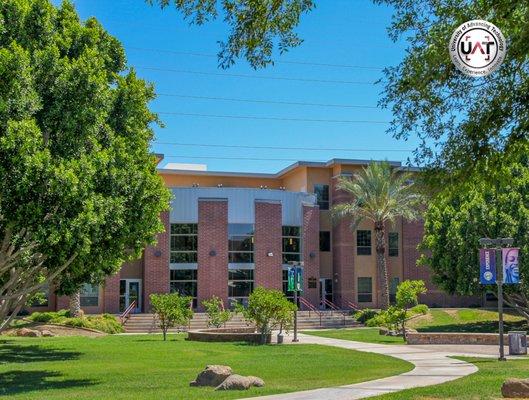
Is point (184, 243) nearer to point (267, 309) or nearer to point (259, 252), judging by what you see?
point (259, 252)

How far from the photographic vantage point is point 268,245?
49188mm

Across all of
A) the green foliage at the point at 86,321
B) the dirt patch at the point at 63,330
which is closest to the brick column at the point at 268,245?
the green foliage at the point at 86,321

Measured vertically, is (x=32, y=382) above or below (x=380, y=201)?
below

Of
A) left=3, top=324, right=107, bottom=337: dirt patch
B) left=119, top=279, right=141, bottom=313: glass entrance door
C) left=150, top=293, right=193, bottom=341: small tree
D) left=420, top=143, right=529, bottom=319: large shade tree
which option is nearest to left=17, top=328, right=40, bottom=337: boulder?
left=3, top=324, right=107, bottom=337: dirt patch

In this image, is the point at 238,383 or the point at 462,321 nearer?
the point at 238,383

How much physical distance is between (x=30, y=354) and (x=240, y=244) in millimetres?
24616

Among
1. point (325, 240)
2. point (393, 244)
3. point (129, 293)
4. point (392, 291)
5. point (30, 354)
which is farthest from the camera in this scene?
point (393, 244)

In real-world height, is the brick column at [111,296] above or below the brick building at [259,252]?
below

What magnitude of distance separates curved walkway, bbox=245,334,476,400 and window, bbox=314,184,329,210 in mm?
27768

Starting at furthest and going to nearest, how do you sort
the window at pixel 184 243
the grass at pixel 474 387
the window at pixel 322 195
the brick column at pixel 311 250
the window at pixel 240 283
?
the window at pixel 322 195, the brick column at pixel 311 250, the window at pixel 240 283, the window at pixel 184 243, the grass at pixel 474 387

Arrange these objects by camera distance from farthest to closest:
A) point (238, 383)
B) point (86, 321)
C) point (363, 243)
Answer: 1. point (363, 243)
2. point (86, 321)
3. point (238, 383)

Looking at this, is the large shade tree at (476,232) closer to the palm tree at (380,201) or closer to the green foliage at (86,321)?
the palm tree at (380,201)

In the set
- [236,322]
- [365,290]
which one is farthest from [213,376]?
[365,290]

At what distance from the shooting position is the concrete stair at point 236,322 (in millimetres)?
41906
